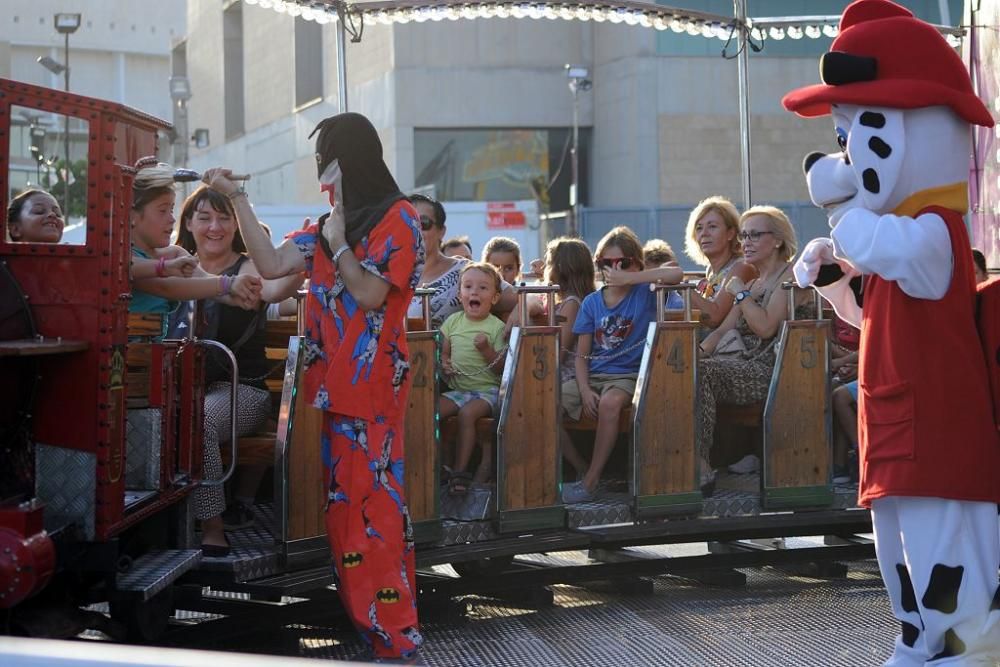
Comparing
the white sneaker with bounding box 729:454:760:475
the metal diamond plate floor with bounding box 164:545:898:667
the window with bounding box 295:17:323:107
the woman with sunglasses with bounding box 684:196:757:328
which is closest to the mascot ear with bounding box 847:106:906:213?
the metal diamond plate floor with bounding box 164:545:898:667

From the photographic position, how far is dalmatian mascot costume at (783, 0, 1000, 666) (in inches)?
166

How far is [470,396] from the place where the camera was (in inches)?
253

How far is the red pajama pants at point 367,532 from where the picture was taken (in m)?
4.96

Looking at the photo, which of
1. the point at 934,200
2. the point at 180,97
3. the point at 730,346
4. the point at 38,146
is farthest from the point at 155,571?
the point at 180,97

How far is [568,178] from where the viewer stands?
31609 mm

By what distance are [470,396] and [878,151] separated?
2.53 m

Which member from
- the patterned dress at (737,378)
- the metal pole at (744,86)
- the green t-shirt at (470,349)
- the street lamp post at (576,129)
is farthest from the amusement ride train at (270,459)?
the street lamp post at (576,129)

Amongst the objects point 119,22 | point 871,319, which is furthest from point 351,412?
point 119,22

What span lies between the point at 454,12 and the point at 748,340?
9.02ft

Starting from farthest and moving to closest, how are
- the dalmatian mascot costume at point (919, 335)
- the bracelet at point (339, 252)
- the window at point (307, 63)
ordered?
Answer: the window at point (307, 63) < the bracelet at point (339, 252) < the dalmatian mascot costume at point (919, 335)

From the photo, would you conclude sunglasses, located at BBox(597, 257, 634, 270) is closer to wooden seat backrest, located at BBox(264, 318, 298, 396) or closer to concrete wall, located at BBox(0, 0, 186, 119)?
wooden seat backrest, located at BBox(264, 318, 298, 396)

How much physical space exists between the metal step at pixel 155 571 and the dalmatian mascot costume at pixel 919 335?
221 centimetres

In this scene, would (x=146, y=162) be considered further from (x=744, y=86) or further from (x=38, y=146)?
(x=744, y=86)

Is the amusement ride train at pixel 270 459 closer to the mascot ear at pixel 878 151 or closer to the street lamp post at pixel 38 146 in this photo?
the street lamp post at pixel 38 146
